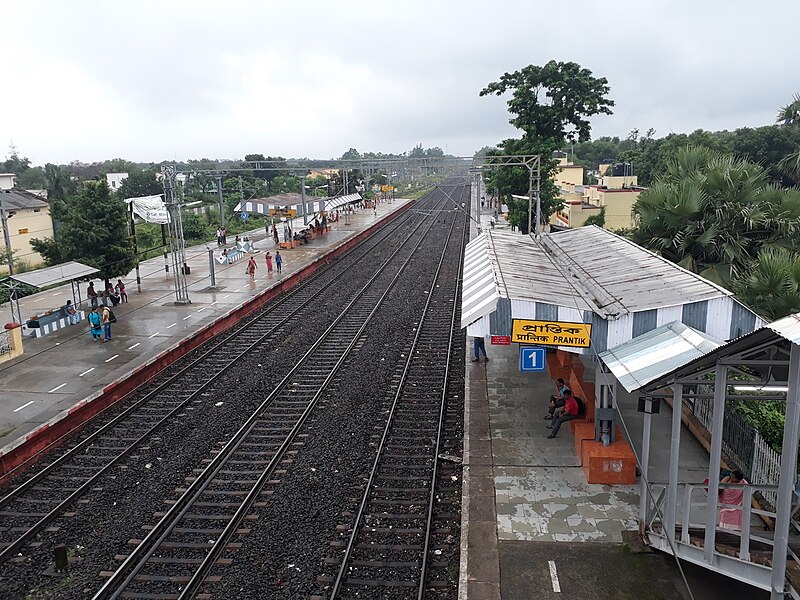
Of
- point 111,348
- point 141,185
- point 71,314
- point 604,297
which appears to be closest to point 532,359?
point 604,297

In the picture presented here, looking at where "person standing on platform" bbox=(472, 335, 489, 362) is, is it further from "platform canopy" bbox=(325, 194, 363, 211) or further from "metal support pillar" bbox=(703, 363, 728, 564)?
"platform canopy" bbox=(325, 194, 363, 211)

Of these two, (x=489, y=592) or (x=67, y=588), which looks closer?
(x=489, y=592)

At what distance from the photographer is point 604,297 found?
1071 cm

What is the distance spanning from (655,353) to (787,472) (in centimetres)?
350

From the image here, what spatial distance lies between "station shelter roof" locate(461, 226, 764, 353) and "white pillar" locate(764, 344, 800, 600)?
430cm

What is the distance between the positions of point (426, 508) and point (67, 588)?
4744 millimetres

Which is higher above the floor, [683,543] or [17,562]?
[683,543]

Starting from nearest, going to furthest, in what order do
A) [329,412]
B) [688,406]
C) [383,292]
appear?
[688,406], [329,412], [383,292]

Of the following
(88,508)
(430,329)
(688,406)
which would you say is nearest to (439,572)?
(88,508)

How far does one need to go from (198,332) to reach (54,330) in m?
4.94

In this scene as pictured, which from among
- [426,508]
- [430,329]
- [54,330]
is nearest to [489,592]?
[426,508]

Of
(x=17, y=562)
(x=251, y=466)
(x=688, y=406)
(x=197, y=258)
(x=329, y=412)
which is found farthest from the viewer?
(x=197, y=258)

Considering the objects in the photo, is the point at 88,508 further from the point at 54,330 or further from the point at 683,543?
the point at 54,330

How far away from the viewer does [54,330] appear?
1956 cm
